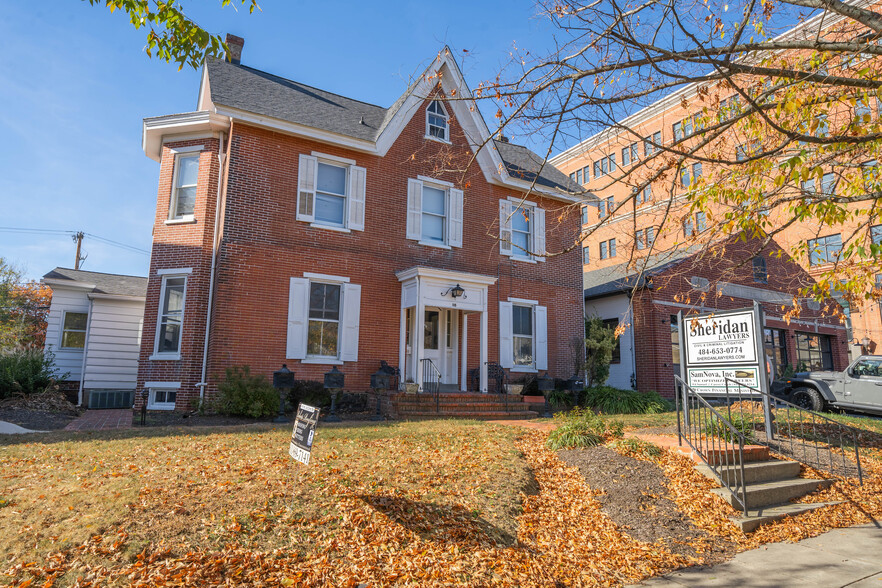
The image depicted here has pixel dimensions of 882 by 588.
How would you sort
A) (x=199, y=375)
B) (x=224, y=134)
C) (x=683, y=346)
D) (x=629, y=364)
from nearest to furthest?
(x=683, y=346)
(x=199, y=375)
(x=224, y=134)
(x=629, y=364)

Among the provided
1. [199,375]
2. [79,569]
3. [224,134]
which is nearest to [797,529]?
[79,569]

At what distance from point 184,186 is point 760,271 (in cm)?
2137

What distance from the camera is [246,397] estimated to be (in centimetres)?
1127

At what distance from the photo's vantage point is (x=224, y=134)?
42.8ft

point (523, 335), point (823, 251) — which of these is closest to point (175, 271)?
point (523, 335)

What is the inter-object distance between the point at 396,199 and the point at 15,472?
34.2ft

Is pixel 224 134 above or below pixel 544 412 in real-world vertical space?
above

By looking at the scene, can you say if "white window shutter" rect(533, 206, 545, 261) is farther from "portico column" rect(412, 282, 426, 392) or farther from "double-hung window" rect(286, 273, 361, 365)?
"double-hung window" rect(286, 273, 361, 365)

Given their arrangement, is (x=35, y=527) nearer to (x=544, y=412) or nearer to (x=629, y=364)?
(x=544, y=412)

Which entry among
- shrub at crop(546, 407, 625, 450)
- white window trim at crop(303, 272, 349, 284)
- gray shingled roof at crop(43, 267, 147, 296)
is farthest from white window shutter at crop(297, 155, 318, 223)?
shrub at crop(546, 407, 625, 450)

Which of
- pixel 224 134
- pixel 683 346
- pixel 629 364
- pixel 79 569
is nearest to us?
pixel 79 569

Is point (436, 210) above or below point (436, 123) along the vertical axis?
below

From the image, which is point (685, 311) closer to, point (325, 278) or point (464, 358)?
point (464, 358)

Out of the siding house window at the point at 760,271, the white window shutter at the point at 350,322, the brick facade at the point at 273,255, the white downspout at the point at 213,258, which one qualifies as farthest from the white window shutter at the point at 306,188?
the siding house window at the point at 760,271
